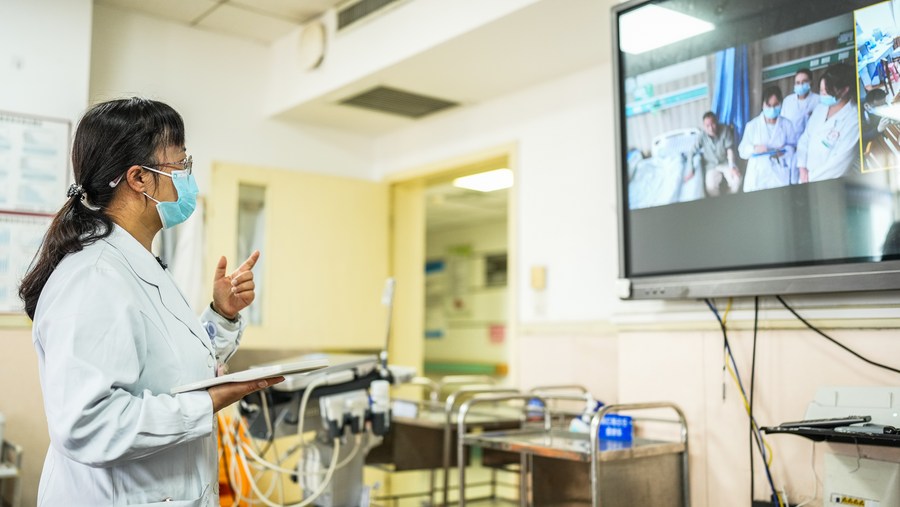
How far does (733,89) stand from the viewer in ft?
7.60

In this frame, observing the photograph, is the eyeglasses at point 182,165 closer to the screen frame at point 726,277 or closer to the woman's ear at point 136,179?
the woman's ear at point 136,179

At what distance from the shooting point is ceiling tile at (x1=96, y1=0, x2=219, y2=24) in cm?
388

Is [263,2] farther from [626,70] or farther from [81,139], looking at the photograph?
[81,139]

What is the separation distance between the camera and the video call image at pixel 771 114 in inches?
78.5

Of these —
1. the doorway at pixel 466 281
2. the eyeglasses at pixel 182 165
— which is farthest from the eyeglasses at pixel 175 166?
the doorway at pixel 466 281

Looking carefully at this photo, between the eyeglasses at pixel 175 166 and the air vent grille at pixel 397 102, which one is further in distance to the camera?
the air vent grille at pixel 397 102

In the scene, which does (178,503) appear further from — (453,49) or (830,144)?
(453,49)

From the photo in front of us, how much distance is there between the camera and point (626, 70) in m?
2.66

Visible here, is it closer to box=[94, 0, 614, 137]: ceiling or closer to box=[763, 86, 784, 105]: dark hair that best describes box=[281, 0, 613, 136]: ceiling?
box=[94, 0, 614, 137]: ceiling

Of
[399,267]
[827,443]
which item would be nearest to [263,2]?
[399,267]

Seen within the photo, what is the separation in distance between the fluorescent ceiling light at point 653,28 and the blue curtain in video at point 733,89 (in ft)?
0.44

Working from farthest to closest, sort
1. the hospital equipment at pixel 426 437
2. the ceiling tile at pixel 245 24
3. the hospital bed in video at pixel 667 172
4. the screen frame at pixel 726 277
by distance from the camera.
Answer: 1. the ceiling tile at pixel 245 24
2. the hospital equipment at pixel 426 437
3. the hospital bed in video at pixel 667 172
4. the screen frame at pixel 726 277

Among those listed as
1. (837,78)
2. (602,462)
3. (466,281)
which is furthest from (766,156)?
(466,281)

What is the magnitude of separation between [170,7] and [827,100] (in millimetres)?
3181
